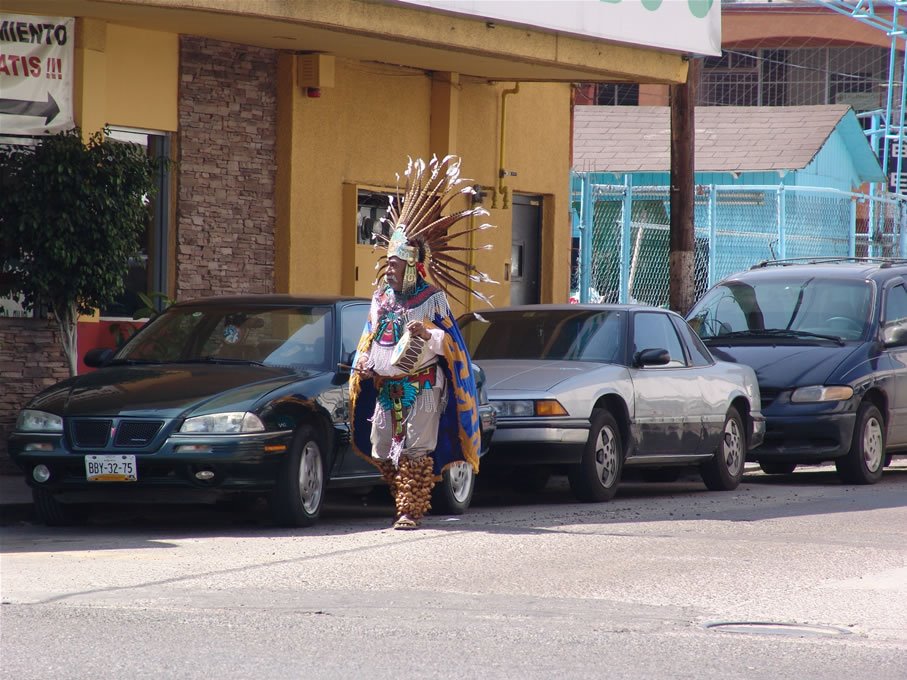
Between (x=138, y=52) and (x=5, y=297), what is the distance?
2.83 m

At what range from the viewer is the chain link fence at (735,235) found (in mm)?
27016

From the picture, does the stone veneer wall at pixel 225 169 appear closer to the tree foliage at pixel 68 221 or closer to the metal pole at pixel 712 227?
the tree foliage at pixel 68 221

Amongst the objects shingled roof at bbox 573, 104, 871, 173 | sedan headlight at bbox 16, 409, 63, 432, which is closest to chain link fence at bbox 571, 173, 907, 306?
shingled roof at bbox 573, 104, 871, 173

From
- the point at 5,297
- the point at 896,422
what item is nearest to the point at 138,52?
the point at 5,297

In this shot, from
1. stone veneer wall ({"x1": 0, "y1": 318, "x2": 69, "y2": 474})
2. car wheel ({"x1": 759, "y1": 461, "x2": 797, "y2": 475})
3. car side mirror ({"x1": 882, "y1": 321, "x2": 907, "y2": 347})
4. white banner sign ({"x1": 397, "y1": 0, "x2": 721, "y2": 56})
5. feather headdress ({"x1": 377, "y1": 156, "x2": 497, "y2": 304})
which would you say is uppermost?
white banner sign ({"x1": 397, "y1": 0, "x2": 721, "y2": 56})

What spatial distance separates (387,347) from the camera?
10.8 m

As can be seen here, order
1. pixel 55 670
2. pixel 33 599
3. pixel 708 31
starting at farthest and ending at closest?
1. pixel 708 31
2. pixel 33 599
3. pixel 55 670

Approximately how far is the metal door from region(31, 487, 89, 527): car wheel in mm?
10674

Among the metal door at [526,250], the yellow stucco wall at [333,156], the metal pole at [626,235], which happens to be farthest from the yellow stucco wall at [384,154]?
the metal pole at [626,235]

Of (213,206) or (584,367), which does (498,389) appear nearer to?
(584,367)

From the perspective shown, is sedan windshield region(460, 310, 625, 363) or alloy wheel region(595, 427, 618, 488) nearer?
alloy wheel region(595, 427, 618, 488)

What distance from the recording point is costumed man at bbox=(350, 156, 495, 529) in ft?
35.6

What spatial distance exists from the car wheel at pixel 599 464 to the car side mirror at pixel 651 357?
0.60 meters

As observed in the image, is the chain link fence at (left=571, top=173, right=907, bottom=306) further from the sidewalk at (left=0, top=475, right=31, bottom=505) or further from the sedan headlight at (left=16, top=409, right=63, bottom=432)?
the sedan headlight at (left=16, top=409, right=63, bottom=432)
